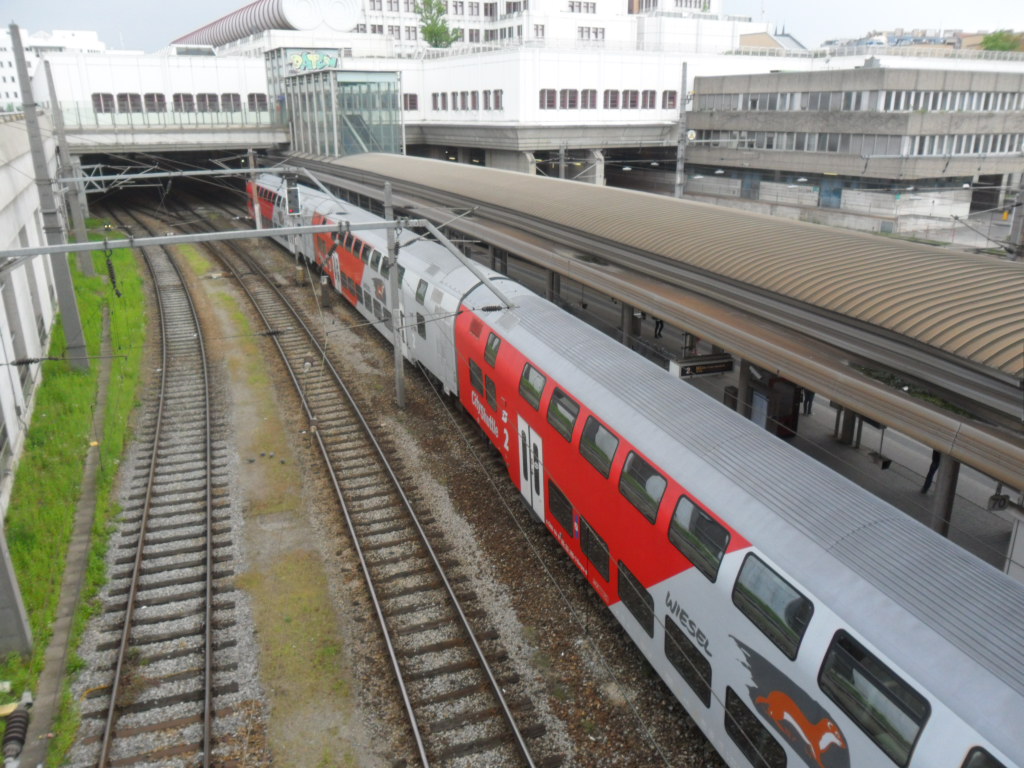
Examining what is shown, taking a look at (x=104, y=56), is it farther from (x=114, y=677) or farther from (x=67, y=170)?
(x=114, y=677)

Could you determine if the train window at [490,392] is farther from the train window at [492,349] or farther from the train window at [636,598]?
the train window at [636,598]

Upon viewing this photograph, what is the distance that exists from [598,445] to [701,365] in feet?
14.4

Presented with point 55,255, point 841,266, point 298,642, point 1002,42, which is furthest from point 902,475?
point 1002,42

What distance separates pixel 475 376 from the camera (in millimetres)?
16266

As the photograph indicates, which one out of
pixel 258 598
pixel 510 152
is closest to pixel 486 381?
pixel 258 598

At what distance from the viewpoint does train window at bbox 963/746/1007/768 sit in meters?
5.26

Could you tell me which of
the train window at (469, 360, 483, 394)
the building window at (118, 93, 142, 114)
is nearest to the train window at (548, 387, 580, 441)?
A: the train window at (469, 360, 483, 394)

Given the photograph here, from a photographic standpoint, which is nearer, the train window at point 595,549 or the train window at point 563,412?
the train window at point 595,549

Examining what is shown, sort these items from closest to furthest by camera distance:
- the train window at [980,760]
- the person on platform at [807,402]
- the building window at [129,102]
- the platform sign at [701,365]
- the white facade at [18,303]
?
the train window at [980,760], the platform sign at [701,365], the white facade at [18,303], the person on platform at [807,402], the building window at [129,102]

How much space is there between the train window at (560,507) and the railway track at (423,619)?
6.18 ft

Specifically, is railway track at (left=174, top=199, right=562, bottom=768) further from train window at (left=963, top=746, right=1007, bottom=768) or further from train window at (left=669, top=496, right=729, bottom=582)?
train window at (left=963, top=746, right=1007, bottom=768)

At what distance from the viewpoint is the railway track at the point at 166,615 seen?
32.2ft

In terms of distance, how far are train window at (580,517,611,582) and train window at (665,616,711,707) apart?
5.69 feet

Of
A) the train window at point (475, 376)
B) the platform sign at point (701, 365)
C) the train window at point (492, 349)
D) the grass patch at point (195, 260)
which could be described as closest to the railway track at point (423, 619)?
the train window at point (475, 376)
